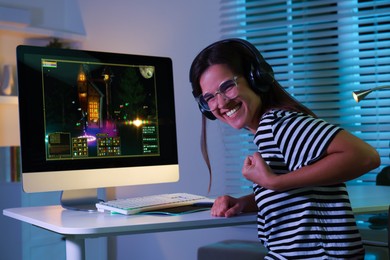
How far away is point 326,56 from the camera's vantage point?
295 cm

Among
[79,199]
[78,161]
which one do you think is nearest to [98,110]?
[78,161]

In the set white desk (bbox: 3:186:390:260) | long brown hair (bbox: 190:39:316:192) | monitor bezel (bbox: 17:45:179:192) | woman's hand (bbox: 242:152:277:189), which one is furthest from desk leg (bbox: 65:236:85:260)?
long brown hair (bbox: 190:39:316:192)

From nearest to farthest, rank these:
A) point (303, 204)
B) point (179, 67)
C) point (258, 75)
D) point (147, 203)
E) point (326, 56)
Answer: point (303, 204) < point (258, 75) < point (147, 203) < point (326, 56) < point (179, 67)

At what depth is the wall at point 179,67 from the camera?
10.5 ft

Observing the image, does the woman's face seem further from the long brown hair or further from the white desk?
the white desk

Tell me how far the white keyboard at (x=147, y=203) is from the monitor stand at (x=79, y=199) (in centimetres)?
12

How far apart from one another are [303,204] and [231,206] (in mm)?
287

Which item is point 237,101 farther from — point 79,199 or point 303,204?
point 79,199

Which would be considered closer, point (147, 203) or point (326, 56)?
point (147, 203)

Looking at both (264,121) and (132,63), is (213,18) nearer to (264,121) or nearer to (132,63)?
(132,63)

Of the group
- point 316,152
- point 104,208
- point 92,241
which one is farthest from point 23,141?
point 92,241

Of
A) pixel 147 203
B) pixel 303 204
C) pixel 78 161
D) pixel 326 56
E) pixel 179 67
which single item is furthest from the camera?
pixel 179 67

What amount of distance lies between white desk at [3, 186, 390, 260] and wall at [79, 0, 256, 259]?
5.07 feet

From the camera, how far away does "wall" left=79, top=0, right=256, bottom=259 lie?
3.19 meters
